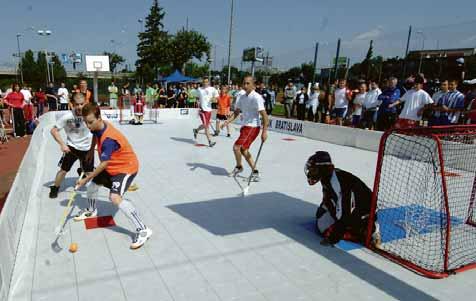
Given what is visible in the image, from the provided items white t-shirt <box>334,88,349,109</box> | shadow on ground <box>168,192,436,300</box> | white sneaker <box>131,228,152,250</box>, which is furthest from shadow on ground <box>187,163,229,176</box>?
white t-shirt <box>334,88,349,109</box>

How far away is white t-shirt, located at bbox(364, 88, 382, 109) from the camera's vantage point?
11633mm

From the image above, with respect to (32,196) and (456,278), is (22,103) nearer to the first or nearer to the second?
(32,196)

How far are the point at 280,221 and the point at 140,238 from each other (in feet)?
6.37

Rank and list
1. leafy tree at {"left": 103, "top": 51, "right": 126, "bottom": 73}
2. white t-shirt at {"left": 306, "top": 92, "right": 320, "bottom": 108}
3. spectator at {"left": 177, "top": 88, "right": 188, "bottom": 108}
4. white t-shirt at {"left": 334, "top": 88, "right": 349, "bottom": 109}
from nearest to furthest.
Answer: white t-shirt at {"left": 334, "top": 88, "right": 349, "bottom": 109} < white t-shirt at {"left": 306, "top": 92, "right": 320, "bottom": 108} < spectator at {"left": 177, "top": 88, "right": 188, "bottom": 108} < leafy tree at {"left": 103, "top": 51, "right": 126, "bottom": 73}

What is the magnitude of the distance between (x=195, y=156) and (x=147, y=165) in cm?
151

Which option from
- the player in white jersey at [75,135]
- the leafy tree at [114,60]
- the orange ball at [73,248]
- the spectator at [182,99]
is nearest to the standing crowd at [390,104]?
the orange ball at [73,248]

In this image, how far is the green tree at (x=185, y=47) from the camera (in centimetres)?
4272

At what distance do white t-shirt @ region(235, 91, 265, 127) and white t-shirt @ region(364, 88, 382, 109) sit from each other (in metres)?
6.46

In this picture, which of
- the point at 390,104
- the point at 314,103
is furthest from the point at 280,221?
the point at 314,103

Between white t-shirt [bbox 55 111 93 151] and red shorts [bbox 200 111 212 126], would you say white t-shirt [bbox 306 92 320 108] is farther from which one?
white t-shirt [bbox 55 111 93 151]

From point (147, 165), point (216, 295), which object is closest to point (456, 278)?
point (216, 295)

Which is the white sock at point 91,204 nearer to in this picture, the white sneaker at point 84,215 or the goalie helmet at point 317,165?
the white sneaker at point 84,215

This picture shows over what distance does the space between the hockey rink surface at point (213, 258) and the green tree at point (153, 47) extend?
129 ft

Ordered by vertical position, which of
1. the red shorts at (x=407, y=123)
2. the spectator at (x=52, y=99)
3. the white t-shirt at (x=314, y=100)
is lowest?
the spectator at (x=52, y=99)
